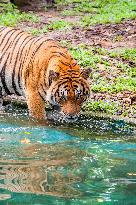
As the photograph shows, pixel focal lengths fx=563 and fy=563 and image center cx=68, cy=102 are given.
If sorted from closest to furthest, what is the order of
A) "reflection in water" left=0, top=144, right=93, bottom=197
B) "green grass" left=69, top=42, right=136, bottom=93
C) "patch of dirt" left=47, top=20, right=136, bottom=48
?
1. "reflection in water" left=0, top=144, right=93, bottom=197
2. "green grass" left=69, top=42, right=136, bottom=93
3. "patch of dirt" left=47, top=20, right=136, bottom=48

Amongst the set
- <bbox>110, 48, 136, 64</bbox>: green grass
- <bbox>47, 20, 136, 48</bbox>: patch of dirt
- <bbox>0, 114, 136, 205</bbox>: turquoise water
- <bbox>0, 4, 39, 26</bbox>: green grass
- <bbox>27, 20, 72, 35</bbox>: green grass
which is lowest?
<bbox>0, 114, 136, 205</bbox>: turquoise water

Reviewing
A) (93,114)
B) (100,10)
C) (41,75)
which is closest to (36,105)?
(41,75)

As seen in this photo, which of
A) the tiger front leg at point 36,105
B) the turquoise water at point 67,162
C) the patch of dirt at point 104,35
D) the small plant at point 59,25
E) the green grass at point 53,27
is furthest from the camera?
the small plant at point 59,25

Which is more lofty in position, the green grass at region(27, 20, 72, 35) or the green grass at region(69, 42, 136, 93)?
the green grass at region(27, 20, 72, 35)

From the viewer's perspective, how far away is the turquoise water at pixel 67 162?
13.6 ft

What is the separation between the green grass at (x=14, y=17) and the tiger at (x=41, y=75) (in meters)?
6.76

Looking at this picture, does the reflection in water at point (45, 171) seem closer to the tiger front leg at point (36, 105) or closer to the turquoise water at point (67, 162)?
the turquoise water at point (67, 162)

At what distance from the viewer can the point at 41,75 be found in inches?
273

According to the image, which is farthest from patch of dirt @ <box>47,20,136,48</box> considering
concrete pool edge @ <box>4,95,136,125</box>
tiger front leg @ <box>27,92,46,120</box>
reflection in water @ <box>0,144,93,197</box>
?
reflection in water @ <box>0,144,93,197</box>

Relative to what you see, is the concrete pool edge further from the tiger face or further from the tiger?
the tiger face

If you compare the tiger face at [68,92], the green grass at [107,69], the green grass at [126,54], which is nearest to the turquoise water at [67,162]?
the tiger face at [68,92]

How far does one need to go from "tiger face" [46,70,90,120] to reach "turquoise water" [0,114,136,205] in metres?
0.26

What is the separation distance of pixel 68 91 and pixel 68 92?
0.01 m

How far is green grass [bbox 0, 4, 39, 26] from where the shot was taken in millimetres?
14695
